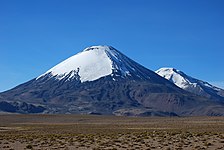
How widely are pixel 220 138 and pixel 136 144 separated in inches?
333

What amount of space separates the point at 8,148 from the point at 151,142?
12.1 meters

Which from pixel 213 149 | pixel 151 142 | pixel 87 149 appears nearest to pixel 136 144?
pixel 151 142

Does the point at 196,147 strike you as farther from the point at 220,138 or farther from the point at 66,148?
the point at 66,148

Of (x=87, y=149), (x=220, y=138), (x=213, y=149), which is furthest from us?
(x=220, y=138)

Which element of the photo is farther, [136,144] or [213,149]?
[136,144]

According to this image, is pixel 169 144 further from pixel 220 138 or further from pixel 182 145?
pixel 220 138

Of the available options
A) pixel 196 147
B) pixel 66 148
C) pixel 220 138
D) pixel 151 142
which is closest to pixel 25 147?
pixel 66 148

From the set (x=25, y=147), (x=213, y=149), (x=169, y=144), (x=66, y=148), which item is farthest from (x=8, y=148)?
(x=213, y=149)

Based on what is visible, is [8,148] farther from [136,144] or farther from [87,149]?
[136,144]

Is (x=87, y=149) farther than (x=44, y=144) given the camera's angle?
No

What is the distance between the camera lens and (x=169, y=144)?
3444 cm

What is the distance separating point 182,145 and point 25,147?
12709 mm

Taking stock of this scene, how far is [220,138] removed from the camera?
125 ft

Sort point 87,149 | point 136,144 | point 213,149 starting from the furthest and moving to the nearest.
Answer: point 136,144 < point 87,149 < point 213,149
